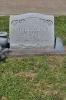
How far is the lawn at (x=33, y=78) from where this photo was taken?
688 cm

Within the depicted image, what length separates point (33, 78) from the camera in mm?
7555

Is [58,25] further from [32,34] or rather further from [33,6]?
[33,6]

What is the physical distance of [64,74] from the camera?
7777 millimetres

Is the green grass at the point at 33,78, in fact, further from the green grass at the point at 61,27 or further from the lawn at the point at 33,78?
the green grass at the point at 61,27

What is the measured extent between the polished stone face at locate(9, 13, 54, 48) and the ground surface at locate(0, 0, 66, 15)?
15.3 ft

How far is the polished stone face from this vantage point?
900 centimetres

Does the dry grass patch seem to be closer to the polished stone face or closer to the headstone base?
the headstone base

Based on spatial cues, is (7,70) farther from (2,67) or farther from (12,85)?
(12,85)

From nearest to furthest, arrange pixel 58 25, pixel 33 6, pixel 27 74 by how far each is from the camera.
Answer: pixel 27 74 < pixel 58 25 < pixel 33 6

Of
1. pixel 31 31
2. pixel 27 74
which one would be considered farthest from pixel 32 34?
pixel 27 74

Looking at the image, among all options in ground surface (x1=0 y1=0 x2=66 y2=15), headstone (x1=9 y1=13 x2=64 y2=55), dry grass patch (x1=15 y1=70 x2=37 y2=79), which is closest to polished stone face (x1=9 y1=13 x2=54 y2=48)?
headstone (x1=9 y1=13 x2=64 y2=55)

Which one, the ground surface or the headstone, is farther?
the ground surface

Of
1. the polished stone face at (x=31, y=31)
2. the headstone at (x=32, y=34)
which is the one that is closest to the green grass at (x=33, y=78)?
the headstone at (x=32, y=34)

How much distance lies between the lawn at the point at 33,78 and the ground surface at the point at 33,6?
5.47 meters
